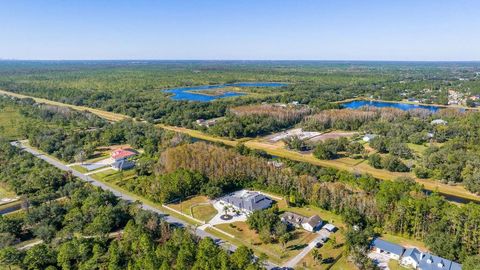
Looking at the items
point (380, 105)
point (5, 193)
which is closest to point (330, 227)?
point (5, 193)

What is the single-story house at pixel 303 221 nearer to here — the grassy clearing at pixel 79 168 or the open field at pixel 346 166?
the open field at pixel 346 166

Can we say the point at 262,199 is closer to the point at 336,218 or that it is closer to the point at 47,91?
the point at 336,218

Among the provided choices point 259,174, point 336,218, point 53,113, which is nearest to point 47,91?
point 53,113

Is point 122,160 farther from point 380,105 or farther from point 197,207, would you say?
point 380,105

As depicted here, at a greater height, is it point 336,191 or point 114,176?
point 336,191

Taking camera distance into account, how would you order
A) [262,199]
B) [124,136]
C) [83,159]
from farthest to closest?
[124,136]
[83,159]
[262,199]

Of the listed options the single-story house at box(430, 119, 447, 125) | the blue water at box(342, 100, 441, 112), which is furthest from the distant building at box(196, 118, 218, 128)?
the single-story house at box(430, 119, 447, 125)
